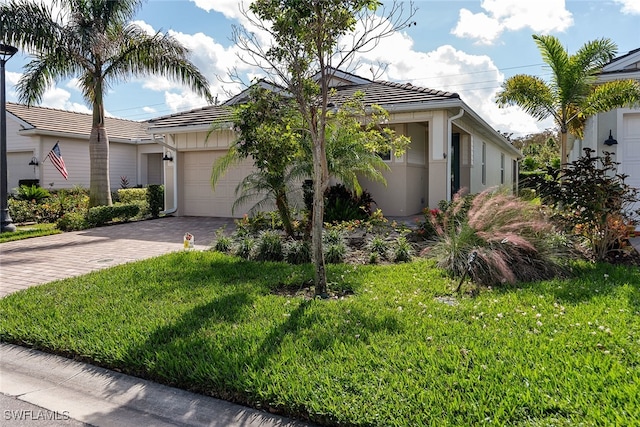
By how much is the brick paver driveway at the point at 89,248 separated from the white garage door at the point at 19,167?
1002cm

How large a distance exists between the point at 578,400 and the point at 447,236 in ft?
13.5

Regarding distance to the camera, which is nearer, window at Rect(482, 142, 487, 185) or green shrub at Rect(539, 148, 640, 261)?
green shrub at Rect(539, 148, 640, 261)

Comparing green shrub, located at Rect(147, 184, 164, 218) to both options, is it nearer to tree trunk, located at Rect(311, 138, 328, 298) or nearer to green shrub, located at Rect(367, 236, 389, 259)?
green shrub, located at Rect(367, 236, 389, 259)

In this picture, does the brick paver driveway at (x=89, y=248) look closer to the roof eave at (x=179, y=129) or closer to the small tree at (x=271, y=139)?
the small tree at (x=271, y=139)

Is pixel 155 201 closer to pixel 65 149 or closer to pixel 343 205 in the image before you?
pixel 343 205

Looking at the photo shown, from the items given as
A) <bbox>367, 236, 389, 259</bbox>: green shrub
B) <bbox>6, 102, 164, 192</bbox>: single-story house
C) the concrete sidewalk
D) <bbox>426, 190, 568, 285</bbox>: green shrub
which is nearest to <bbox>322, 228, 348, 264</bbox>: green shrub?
<bbox>367, 236, 389, 259</bbox>: green shrub

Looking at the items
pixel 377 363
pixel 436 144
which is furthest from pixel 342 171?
pixel 377 363

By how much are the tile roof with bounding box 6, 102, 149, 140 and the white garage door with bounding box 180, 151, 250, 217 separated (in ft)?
18.1

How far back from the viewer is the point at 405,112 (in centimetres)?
1168

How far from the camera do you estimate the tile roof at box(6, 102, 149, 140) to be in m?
20.0

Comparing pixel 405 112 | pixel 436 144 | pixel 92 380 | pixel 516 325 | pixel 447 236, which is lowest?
pixel 92 380

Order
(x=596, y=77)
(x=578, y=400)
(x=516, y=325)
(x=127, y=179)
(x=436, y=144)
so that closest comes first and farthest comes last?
(x=578, y=400), (x=516, y=325), (x=596, y=77), (x=436, y=144), (x=127, y=179)

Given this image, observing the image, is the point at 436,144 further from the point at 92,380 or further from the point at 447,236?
the point at 92,380

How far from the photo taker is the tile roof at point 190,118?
14461 millimetres
